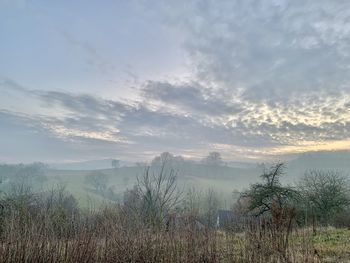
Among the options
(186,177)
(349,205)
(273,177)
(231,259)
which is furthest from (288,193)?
(186,177)

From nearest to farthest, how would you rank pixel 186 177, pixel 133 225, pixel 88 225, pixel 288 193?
1. pixel 88 225
2. pixel 133 225
3. pixel 288 193
4. pixel 186 177

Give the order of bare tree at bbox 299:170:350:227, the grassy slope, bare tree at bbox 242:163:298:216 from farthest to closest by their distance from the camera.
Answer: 1. the grassy slope
2. bare tree at bbox 299:170:350:227
3. bare tree at bbox 242:163:298:216

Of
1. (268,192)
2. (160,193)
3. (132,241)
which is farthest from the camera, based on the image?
(268,192)

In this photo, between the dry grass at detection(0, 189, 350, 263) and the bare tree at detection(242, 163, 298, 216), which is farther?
the bare tree at detection(242, 163, 298, 216)

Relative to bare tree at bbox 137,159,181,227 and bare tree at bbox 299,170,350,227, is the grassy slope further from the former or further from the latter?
bare tree at bbox 137,159,181,227

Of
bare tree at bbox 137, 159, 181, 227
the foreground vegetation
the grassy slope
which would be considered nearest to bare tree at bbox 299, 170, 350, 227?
bare tree at bbox 137, 159, 181, 227

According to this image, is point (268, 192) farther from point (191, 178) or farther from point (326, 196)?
point (191, 178)

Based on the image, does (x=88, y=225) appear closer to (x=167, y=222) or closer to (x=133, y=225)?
(x=133, y=225)

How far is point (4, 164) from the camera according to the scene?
10844cm

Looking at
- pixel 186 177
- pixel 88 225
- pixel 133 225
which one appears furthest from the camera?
pixel 186 177

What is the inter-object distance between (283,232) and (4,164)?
114710 mm

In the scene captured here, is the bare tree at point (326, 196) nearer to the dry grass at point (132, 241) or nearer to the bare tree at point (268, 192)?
the bare tree at point (268, 192)

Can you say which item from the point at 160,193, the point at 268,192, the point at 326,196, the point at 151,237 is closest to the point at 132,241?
the point at 151,237

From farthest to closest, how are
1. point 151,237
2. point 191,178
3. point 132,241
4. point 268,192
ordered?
point 191,178 → point 268,192 → point 151,237 → point 132,241
